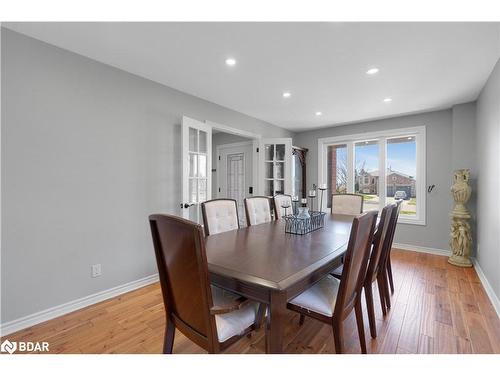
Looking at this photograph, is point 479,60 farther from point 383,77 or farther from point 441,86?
point 383,77

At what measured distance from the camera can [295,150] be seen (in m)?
5.04

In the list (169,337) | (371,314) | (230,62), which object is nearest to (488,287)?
(371,314)

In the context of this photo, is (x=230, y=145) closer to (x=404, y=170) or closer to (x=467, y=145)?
(x=404, y=170)

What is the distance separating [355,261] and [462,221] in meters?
3.15

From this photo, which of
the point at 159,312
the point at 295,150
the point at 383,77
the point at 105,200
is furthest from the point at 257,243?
the point at 295,150

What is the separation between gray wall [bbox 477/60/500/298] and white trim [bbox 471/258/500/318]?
0.06m

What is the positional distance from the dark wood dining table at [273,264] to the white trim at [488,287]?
1609 mm

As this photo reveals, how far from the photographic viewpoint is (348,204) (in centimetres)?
346

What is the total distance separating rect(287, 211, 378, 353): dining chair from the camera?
1239mm

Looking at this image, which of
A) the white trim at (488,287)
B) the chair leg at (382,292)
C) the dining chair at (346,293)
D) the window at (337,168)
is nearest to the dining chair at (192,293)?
the dining chair at (346,293)

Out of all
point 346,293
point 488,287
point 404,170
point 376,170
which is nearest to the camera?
Answer: point 346,293

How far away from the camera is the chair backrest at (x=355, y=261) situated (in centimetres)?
122

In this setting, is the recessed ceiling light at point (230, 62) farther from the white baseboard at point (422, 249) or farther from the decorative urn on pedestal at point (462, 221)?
the white baseboard at point (422, 249)
